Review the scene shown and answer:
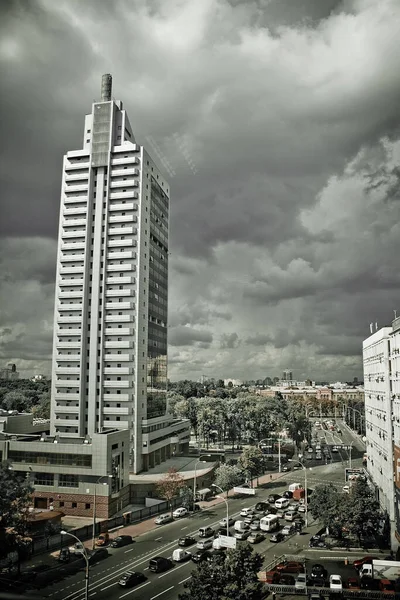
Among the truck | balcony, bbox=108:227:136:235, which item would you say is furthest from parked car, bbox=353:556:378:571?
balcony, bbox=108:227:136:235

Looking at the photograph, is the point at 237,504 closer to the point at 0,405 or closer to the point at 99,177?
the point at 99,177

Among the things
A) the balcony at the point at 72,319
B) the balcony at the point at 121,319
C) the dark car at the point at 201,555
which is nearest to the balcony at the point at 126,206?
the balcony at the point at 121,319

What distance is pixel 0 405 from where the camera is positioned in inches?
4985

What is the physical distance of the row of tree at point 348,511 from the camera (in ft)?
134

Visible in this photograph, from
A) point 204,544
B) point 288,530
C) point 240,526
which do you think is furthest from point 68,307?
point 288,530

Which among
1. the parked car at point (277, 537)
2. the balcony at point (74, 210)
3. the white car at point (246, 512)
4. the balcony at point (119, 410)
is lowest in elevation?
the white car at point (246, 512)

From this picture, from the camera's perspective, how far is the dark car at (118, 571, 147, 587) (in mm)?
30062

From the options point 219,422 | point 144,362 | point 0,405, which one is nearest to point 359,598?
point 144,362

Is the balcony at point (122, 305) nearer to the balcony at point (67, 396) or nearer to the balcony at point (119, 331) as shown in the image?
the balcony at point (119, 331)

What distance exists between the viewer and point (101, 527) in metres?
43.3

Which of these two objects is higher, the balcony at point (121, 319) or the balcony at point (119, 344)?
the balcony at point (121, 319)

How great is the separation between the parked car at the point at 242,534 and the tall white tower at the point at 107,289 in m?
25.0

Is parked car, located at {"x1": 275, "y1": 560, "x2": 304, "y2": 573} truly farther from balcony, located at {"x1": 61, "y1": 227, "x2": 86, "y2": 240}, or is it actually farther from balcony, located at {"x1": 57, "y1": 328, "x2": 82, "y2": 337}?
balcony, located at {"x1": 61, "y1": 227, "x2": 86, "y2": 240}

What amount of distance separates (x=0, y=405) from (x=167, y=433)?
69.3 m
